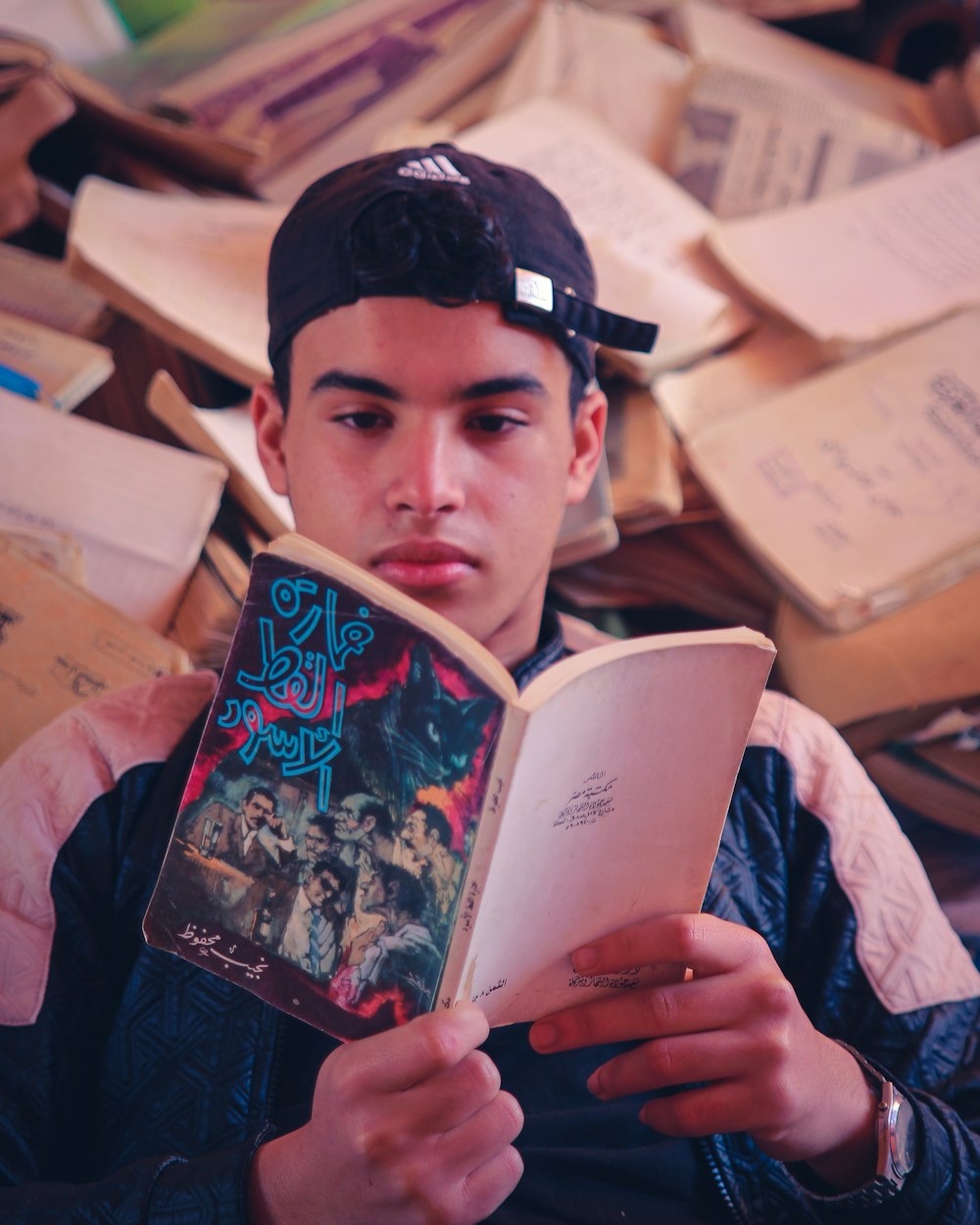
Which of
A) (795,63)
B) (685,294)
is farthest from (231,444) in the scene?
(795,63)

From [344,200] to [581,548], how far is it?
1.92 feet

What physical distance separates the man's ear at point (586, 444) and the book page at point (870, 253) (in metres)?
0.59

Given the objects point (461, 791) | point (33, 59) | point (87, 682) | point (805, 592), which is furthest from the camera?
point (33, 59)

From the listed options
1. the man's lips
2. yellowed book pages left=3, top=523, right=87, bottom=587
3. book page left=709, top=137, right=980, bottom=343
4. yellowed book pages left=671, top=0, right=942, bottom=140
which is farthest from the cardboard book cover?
yellowed book pages left=671, top=0, right=942, bottom=140

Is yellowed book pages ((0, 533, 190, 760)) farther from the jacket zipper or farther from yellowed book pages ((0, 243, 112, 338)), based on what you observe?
the jacket zipper

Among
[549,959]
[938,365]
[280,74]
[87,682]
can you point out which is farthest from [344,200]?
[280,74]

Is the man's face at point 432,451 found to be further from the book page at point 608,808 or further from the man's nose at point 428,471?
the book page at point 608,808

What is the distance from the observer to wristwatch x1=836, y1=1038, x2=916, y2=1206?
2.77 feet

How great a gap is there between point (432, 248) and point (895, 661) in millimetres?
781

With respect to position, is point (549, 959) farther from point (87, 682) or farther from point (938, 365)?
point (938, 365)

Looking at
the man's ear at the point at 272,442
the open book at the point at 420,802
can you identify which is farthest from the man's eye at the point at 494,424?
the open book at the point at 420,802

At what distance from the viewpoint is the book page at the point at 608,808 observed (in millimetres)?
660

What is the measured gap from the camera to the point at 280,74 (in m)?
2.03

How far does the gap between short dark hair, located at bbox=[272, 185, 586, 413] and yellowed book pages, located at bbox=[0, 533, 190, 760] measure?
0.48 m
